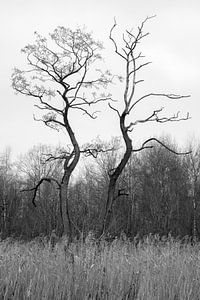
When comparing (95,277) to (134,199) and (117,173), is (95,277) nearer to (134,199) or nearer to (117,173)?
(117,173)

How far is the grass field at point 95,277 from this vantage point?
15.6 ft

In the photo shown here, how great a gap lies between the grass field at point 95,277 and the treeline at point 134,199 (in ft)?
88.4

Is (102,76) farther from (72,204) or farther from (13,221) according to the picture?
(13,221)

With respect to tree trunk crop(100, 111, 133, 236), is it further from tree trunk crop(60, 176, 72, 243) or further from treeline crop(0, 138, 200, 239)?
Answer: treeline crop(0, 138, 200, 239)

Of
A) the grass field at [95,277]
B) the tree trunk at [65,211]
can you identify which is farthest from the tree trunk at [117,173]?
the grass field at [95,277]

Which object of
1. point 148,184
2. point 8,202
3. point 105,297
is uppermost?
point 148,184

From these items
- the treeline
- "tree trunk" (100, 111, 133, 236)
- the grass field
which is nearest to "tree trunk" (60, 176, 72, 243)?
"tree trunk" (100, 111, 133, 236)

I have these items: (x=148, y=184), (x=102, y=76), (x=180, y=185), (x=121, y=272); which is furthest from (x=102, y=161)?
(x=121, y=272)

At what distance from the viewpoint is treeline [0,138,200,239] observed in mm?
35281

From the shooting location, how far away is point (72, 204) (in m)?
36.1

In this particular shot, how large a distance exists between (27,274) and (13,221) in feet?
114

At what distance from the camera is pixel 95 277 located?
17.8ft

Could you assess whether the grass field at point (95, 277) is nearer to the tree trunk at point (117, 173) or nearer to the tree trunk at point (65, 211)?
the tree trunk at point (117, 173)

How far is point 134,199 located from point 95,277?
33135 mm
